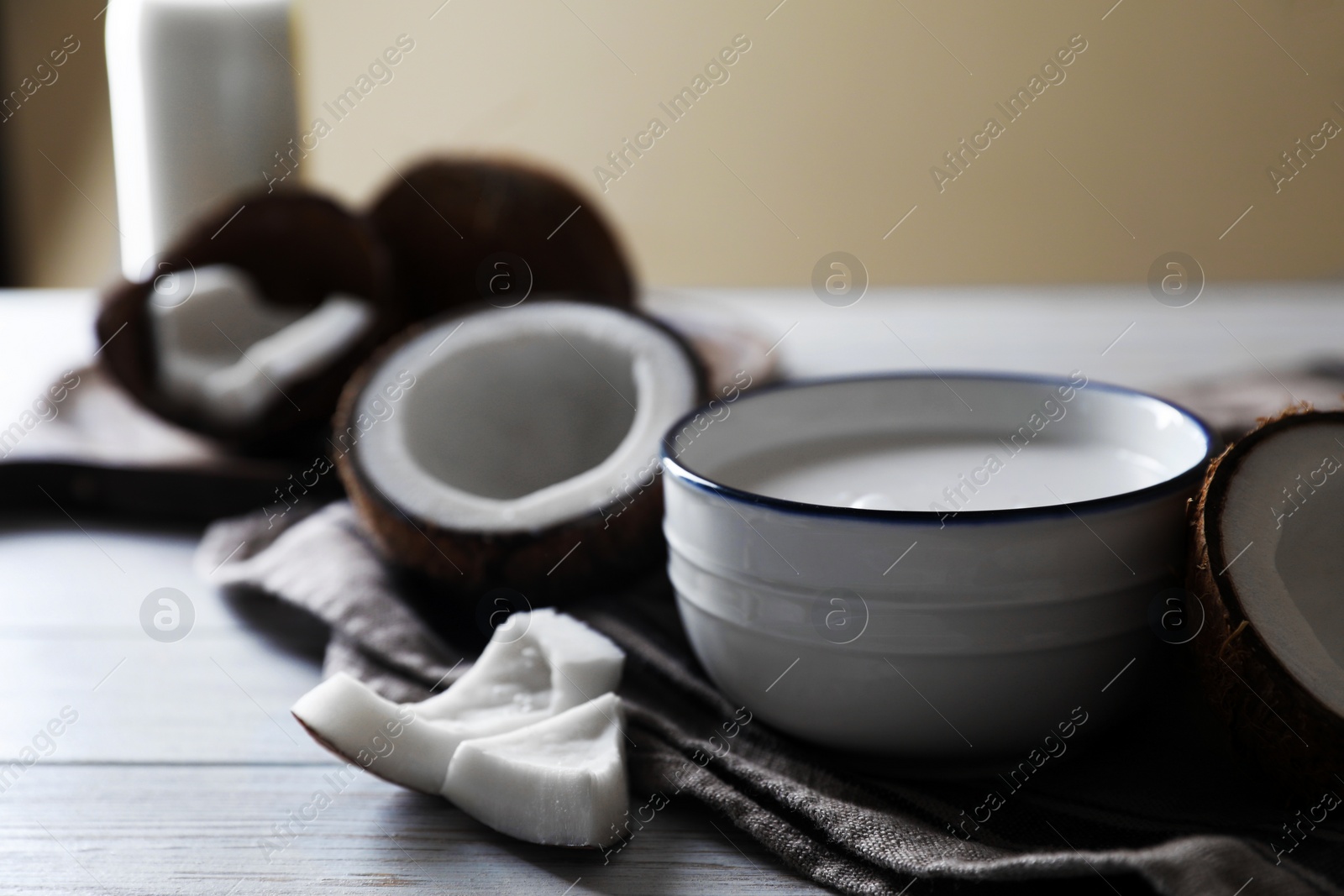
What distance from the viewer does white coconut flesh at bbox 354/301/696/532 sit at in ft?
2.12

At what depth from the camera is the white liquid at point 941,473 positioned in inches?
18.7

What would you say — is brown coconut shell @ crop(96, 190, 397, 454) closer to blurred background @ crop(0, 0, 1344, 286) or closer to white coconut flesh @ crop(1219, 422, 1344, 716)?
white coconut flesh @ crop(1219, 422, 1344, 716)

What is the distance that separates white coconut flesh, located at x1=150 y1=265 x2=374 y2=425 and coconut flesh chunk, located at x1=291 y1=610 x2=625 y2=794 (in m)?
0.37

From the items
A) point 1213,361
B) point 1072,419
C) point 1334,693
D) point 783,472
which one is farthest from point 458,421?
point 1213,361

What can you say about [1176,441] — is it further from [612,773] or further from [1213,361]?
[1213,361]

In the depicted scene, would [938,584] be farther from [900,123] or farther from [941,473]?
[900,123]

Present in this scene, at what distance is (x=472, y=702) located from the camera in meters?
0.51

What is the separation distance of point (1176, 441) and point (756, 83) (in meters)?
1.70

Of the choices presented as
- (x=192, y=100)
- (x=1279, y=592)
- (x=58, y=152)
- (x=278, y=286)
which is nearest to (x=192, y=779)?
(x=1279, y=592)

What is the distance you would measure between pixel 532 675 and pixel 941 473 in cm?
21

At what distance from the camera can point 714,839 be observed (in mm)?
432

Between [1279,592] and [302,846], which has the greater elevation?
[1279,592]

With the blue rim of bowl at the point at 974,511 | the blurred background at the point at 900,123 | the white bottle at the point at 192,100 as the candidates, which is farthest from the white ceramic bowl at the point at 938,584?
the blurred background at the point at 900,123

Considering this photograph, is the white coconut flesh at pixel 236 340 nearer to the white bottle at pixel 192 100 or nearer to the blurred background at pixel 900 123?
the white bottle at pixel 192 100
